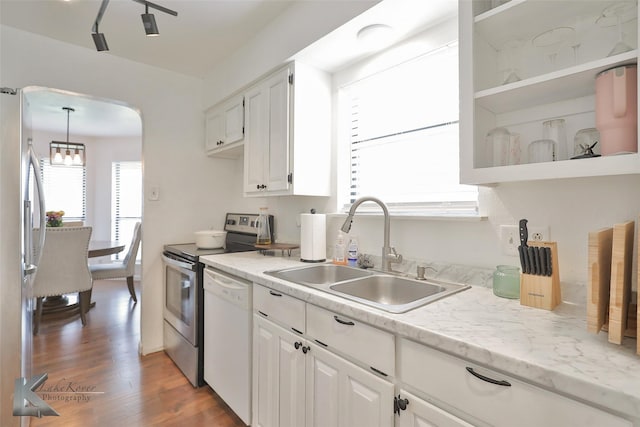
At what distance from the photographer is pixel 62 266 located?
3096 mm

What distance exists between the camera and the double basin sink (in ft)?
4.39

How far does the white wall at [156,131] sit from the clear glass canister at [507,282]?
2555 mm

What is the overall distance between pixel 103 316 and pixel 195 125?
8.05 ft

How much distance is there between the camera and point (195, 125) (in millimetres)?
2953

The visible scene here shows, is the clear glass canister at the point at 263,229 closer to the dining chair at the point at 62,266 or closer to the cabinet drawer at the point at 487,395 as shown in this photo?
the cabinet drawer at the point at 487,395

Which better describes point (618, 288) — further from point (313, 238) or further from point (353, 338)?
point (313, 238)

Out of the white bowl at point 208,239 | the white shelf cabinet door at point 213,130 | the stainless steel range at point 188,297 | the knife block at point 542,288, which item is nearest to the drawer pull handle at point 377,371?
the knife block at point 542,288

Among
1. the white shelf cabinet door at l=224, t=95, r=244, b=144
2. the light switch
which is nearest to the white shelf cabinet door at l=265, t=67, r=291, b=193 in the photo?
the white shelf cabinet door at l=224, t=95, r=244, b=144

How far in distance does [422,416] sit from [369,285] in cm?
69

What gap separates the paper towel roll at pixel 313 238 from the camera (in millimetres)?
1907

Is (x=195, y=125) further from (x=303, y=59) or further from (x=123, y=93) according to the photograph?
(x=303, y=59)

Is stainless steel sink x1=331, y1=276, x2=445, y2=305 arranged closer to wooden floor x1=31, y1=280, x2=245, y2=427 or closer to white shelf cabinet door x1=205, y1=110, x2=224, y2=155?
wooden floor x1=31, y1=280, x2=245, y2=427

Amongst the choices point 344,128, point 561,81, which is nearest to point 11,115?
point 344,128

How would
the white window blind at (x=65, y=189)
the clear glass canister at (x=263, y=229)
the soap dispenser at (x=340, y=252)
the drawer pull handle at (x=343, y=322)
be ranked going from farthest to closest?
the white window blind at (x=65, y=189)
the clear glass canister at (x=263, y=229)
the soap dispenser at (x=340, y=252)
the drawer pull handle at (x=343, y=322)
